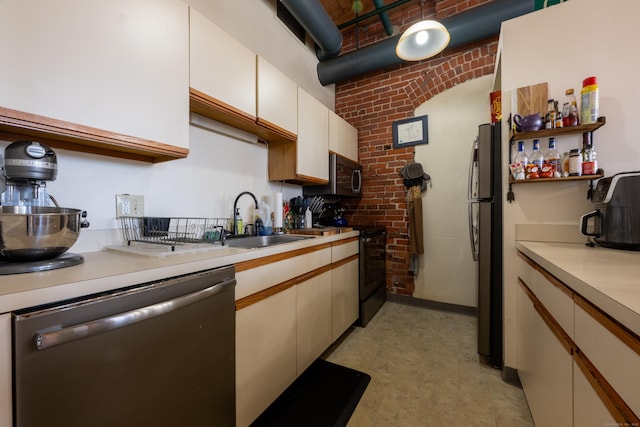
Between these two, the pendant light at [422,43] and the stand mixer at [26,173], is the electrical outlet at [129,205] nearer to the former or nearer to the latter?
the stand mixer at [26,173]

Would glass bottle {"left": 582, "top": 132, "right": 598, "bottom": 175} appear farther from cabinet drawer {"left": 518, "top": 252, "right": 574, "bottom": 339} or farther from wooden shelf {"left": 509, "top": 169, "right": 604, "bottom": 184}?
cabinet drawer {"left": 518, "top": 252, "right": 574, "bottom": 339}

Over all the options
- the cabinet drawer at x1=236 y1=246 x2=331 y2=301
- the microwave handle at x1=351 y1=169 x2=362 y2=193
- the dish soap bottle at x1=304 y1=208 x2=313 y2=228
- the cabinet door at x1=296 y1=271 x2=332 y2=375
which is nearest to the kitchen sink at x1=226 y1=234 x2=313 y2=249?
the cabinet drawer at x1=236 y1=246 x2=331 y2=301

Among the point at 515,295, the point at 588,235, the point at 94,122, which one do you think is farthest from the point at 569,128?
the point at 94,122

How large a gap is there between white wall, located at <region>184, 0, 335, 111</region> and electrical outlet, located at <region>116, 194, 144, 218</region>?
4.37 feet

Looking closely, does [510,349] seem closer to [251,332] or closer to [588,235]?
[588,235]

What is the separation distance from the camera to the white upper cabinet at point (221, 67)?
1321mm

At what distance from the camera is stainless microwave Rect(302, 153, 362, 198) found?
2561 mm

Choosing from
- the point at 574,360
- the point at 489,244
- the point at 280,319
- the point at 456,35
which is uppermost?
the point at 456,35

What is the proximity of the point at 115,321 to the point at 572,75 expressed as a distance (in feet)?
8.09

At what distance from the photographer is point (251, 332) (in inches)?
47.2

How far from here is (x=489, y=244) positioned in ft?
5.66

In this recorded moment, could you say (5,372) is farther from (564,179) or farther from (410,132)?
(410,132)

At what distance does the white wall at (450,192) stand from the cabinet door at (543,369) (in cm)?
117

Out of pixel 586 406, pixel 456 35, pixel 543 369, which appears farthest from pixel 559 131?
pixel 456 35
